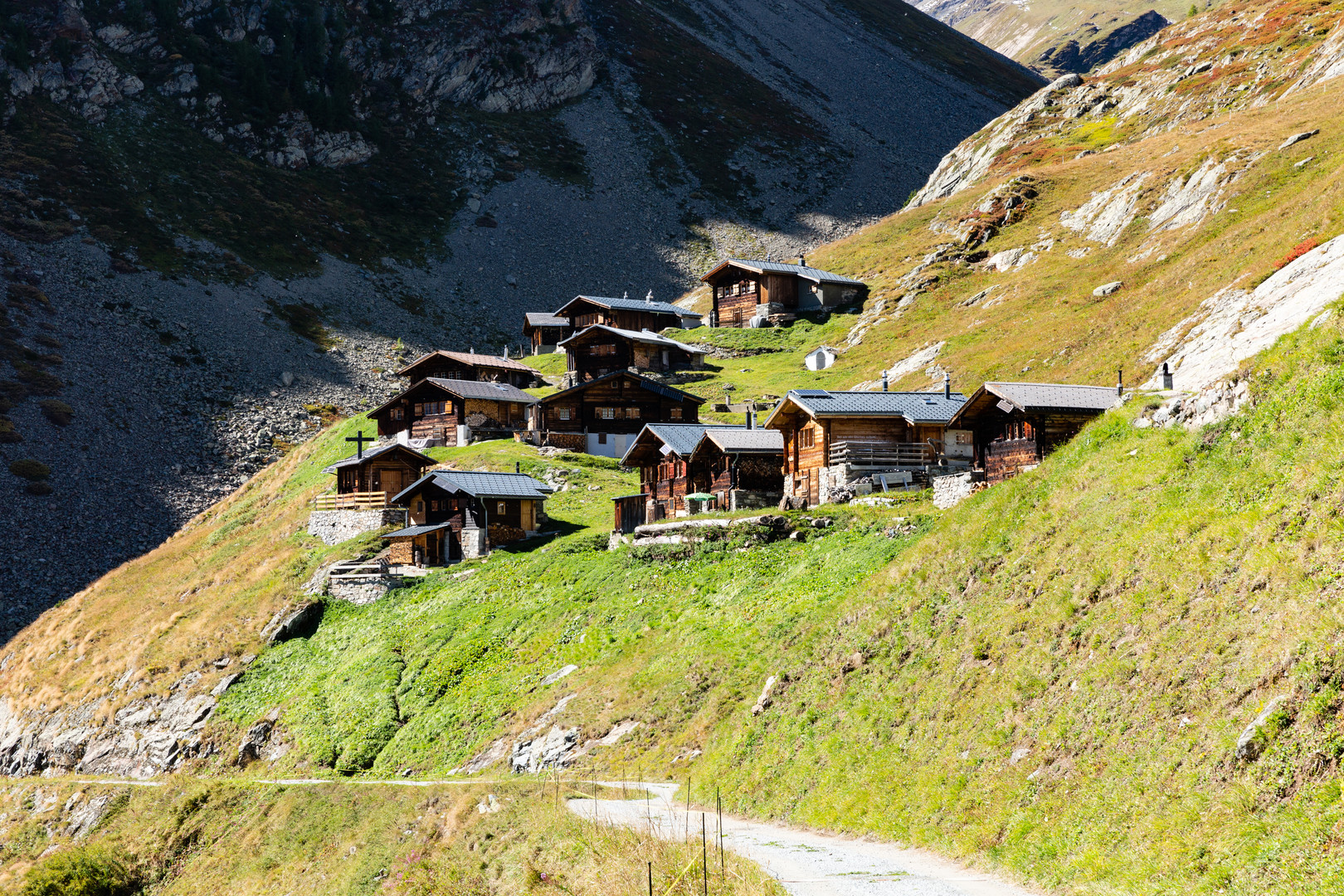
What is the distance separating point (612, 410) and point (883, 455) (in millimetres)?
29535

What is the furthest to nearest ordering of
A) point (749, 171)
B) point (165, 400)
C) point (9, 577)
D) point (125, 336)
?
point (749, 171), point (125, 336), point (165, 400), point (9, 577)

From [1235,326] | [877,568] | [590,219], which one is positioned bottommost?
[877,568]

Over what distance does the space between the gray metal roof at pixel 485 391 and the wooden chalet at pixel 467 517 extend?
1726 centimetres

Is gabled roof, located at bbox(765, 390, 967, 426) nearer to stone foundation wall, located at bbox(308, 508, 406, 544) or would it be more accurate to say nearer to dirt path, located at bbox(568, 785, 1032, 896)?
stone foundation wall, located at bbox(308, 508, 406, 544)

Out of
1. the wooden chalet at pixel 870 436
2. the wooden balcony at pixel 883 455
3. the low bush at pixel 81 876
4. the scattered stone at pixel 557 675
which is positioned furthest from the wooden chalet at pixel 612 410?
the low bush at pixel 81 876

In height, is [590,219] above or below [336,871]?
above

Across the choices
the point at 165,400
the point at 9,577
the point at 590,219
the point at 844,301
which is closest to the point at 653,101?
the point at 590,219

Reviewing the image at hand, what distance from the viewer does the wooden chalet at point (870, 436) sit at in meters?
44.2

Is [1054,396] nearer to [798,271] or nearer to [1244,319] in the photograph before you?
[1244,319]

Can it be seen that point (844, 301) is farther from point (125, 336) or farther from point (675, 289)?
point (125, 336)

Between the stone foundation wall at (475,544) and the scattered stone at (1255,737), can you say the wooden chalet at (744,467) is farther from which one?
the scattered stone at (1255,737)

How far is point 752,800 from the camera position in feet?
69.8

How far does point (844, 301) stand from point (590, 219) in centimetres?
6730

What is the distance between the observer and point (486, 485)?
169 feet
